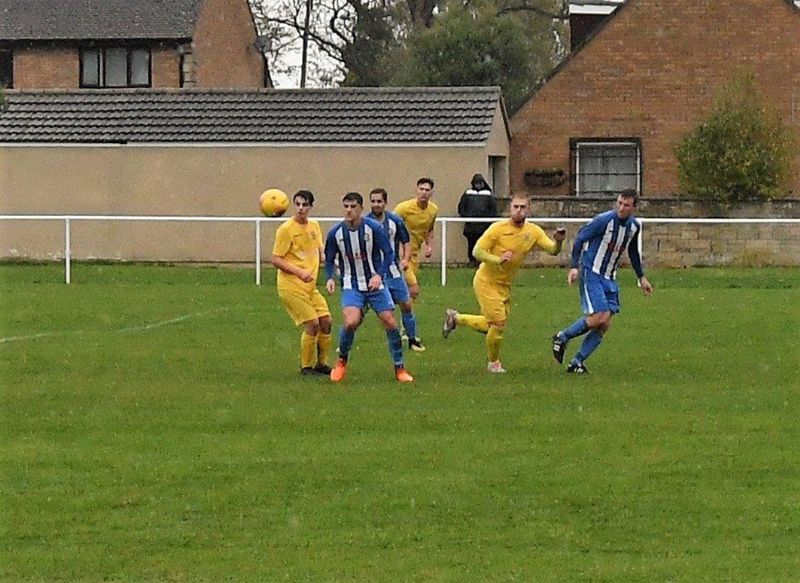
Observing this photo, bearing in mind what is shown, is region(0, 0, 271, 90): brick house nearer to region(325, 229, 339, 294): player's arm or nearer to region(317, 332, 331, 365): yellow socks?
region(317, 332, 331, 365): yellow socks

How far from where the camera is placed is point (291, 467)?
1088 cm

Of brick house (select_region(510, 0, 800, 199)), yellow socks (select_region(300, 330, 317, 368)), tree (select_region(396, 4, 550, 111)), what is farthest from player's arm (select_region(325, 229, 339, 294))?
tree (select_region(396, 4, 550, 111))

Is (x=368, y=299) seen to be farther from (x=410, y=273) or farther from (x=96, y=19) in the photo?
(x=96, y=19)

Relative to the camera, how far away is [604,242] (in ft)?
51.7

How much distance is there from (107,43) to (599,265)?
35751 mm

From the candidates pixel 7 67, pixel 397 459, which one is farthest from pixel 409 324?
pixel 7 67

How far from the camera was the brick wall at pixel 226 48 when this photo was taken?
166 ft

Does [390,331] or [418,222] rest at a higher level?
[418,222]

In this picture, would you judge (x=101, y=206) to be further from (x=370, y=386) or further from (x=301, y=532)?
(x=301, y=532)

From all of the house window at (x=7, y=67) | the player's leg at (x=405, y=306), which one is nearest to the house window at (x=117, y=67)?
the house window at (x=7, y=67)

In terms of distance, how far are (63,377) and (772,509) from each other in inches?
301

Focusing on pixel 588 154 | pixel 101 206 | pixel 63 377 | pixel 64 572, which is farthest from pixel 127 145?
pixel 64 572

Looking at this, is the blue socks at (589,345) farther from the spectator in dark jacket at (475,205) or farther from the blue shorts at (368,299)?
the spectator in dark jacket at (475,205)

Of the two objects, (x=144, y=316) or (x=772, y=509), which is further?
(x=144, y=316)
